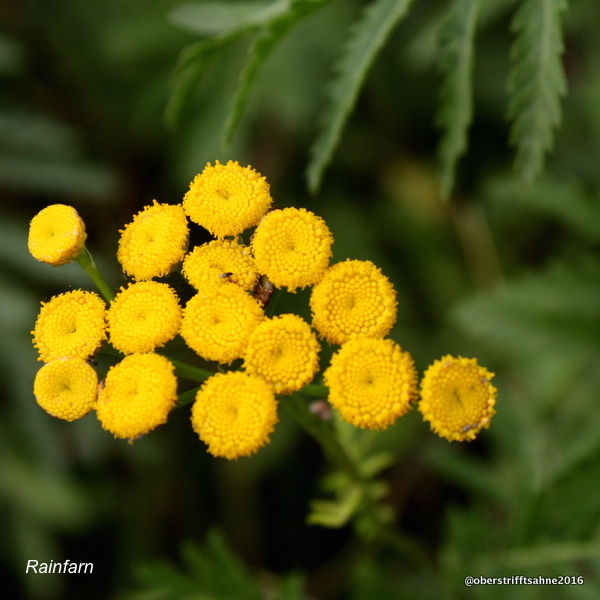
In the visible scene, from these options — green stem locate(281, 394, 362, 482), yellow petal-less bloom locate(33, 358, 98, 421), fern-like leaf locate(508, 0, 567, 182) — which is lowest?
green stem locate(281, 394, 362, 482)

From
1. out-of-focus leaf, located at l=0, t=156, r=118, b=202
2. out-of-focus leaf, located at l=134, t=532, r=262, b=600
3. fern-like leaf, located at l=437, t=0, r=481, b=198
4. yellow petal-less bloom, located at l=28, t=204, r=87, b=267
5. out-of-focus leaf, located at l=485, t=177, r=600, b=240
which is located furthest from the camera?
out-of-focus leaf, located at l=0, t=156, r=118, b=202

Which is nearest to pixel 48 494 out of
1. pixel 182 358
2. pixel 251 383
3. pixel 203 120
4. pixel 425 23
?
pixel 182 358

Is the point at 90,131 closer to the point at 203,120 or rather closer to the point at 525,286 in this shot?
the point at 203,120

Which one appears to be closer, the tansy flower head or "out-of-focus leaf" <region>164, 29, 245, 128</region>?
the tansy flower head

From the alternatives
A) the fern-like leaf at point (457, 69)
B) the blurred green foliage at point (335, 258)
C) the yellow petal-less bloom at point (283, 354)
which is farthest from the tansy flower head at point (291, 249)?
the blurred green foliage at point (335, 258)

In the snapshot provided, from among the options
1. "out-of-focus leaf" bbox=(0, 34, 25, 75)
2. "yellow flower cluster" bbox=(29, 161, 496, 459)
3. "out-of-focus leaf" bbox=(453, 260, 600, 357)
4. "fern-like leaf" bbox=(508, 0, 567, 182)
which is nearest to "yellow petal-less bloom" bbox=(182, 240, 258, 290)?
"yellow flower cluster" bbox=(29, 161, 496, 459)

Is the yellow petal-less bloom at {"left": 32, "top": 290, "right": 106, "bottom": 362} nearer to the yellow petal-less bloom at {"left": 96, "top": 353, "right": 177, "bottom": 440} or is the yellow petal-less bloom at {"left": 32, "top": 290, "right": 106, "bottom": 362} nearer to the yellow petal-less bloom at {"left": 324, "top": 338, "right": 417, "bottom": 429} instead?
the yellow petal-less bloom at {"left": 96, "top": 353, "right": 177, "bottom": 440}

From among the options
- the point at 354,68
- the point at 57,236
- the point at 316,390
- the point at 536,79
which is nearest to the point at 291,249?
the point at 316,390

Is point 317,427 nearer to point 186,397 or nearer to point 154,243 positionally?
point 186,397

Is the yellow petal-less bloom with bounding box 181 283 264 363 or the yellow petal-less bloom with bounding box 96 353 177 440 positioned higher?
the yellow petal-less bloom with bounding box 181 283 264 363
